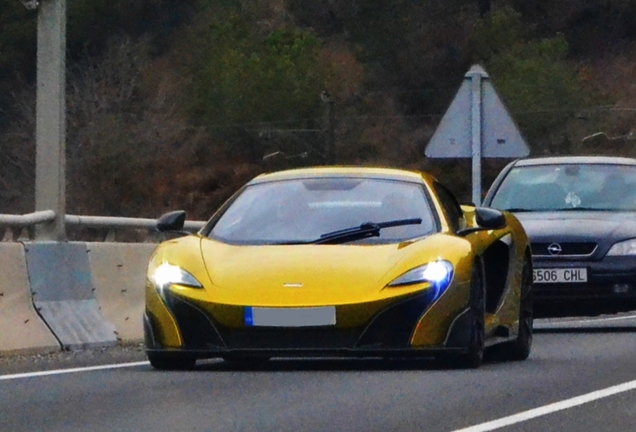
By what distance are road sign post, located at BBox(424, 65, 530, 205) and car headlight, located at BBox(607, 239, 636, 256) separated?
3.06 m


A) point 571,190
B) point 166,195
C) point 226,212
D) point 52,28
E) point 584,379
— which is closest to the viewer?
point 584,379

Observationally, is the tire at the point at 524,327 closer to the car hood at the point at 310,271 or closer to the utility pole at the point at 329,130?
the car hood at the point at 310,271

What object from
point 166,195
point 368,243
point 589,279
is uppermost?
point 368,243

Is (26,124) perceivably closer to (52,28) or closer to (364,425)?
(52,28)

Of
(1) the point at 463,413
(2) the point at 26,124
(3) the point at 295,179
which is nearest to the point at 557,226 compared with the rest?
(3) the point at 295,179

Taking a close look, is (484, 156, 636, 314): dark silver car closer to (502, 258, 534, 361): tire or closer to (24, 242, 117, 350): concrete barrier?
(502, 258, 534, 361): tire

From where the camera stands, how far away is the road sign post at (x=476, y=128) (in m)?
18.6

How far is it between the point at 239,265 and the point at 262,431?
2866mm

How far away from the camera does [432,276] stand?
10.1 meters

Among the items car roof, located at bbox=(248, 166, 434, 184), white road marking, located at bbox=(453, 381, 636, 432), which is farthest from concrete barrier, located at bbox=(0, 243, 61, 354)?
white road marking, located at bbox=(453, 381, 636, 432)

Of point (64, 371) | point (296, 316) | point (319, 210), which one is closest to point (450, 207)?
point (319, 210)

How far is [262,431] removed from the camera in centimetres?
742

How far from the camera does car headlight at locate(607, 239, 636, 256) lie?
1559cm

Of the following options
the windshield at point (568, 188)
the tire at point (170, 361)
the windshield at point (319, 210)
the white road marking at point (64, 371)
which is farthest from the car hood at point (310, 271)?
the windshield at point (568, 188)
